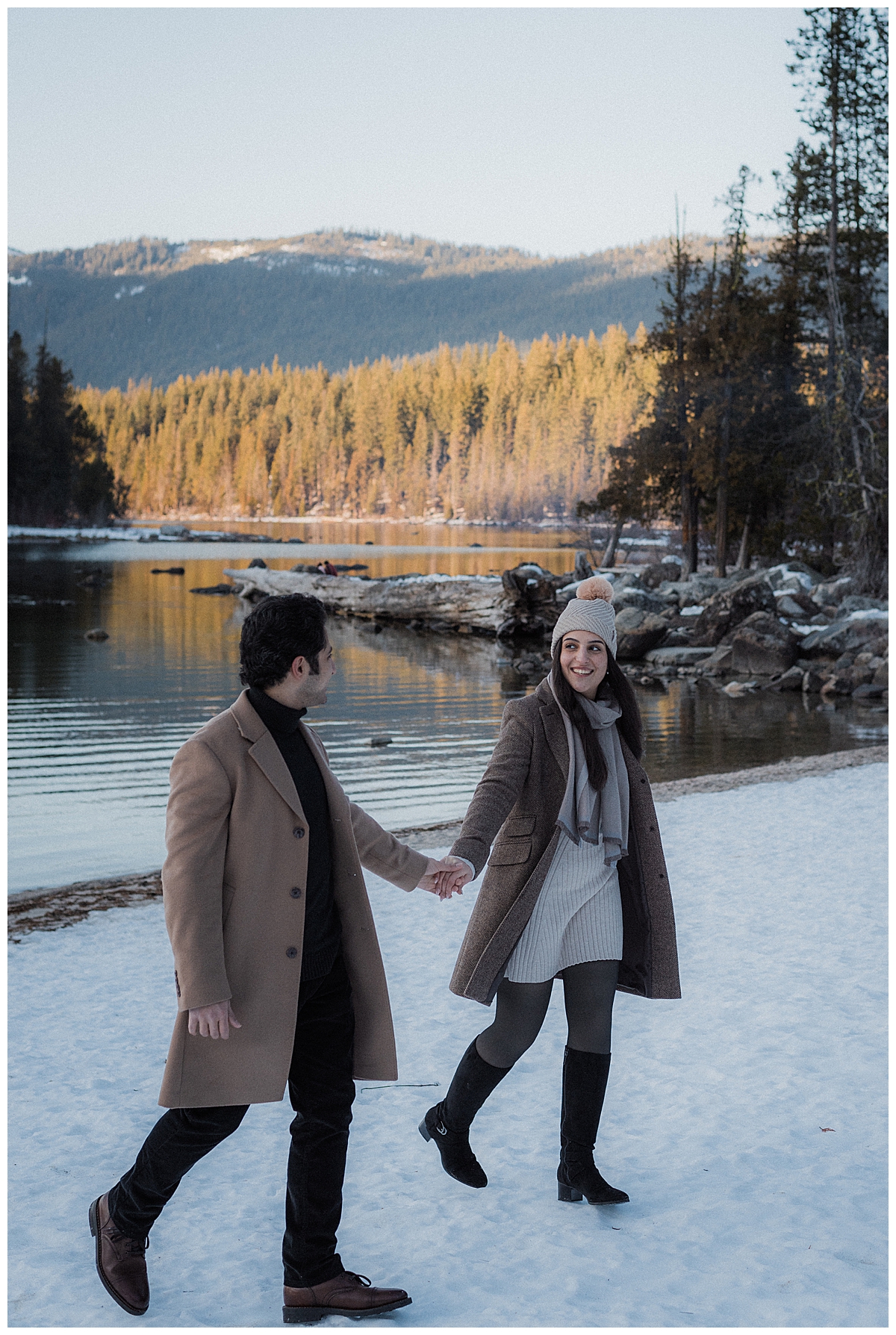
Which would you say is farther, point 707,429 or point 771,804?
point 707,429

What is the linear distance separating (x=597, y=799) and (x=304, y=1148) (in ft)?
3.81

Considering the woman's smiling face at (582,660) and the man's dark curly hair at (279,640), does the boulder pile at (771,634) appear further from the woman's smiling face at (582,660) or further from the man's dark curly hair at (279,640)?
the man's dark curly hair at (279,640)

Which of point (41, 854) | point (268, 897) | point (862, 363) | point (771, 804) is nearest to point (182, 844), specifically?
point (268, 897)

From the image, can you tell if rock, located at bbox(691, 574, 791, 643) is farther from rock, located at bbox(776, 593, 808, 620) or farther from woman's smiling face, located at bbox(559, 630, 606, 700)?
woman's smiling face, located at bbox(559, 630, 606, 700)

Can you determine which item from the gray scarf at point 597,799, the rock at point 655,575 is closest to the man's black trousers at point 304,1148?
the gray scarf at point 597,799

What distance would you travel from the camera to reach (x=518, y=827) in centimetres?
323

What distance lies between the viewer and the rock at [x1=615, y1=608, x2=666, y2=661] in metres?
23.6

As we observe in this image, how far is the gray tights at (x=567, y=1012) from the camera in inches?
124

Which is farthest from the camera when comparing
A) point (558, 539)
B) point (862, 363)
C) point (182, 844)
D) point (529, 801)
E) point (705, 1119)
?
point (558, 539)

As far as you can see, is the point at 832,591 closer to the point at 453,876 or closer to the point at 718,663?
the point at 718,663

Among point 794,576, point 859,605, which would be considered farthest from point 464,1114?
point 794,576

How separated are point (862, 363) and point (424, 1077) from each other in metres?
30.3

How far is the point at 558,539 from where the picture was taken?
9400 centimetres

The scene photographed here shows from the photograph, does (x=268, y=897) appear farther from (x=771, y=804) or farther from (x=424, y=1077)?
(x=771, y=804)
